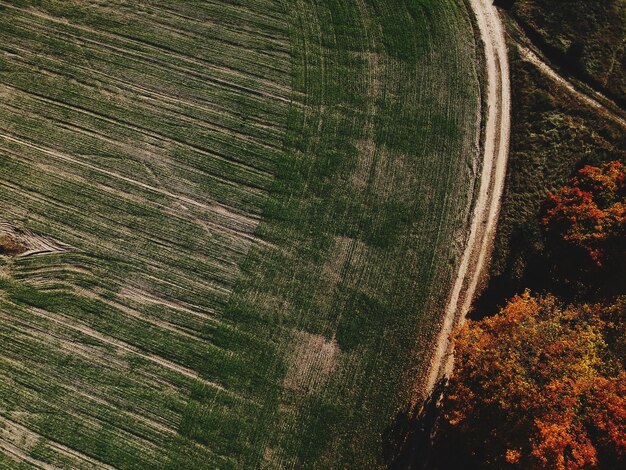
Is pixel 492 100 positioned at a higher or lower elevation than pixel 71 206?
higher

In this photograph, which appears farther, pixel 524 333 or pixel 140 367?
pixel 140 367

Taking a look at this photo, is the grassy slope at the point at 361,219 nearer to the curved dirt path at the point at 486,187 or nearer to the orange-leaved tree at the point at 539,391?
the curved dirt path at the point at 486,187

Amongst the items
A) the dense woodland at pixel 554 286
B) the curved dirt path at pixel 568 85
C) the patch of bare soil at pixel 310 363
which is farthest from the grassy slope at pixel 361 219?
the curved dirt path at pixel 568 85

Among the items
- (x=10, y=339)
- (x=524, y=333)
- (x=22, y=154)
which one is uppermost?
(x=524, y=333)

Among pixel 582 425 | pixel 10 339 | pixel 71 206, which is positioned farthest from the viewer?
pixel 71 206

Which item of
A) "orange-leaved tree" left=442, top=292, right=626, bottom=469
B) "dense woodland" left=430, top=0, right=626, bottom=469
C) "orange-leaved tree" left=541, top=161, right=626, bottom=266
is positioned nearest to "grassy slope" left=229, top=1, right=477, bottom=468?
"dense woodland" left=430, top=0, right=626, bottom=469

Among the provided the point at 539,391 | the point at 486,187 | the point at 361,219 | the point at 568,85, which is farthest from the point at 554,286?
the point at 568,85

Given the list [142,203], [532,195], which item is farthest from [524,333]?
[142,203]

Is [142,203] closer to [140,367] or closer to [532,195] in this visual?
[140,367]
